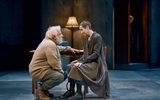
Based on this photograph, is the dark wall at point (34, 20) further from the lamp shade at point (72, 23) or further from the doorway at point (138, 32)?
the doorway at point (138, 32)

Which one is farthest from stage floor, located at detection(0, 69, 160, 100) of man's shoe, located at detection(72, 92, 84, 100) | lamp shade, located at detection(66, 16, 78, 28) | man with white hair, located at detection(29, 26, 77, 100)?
lamp shade, located at detection(66, 16, 78, 28)

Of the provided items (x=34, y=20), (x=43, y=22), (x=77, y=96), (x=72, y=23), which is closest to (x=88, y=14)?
(x=72, y=23)

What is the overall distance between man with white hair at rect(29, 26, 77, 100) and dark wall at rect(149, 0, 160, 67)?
6370mm

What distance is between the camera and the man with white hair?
234 inches

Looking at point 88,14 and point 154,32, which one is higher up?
point 88,14

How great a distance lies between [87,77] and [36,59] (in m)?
0.87

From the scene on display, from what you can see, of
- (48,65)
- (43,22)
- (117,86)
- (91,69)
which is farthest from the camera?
(43,22)

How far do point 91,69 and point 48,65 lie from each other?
72cm

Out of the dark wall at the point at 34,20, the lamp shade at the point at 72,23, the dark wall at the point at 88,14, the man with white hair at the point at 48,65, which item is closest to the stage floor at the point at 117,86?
the man with white hair at the point at 48,65

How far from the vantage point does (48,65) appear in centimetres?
607

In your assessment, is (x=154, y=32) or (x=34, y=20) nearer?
(x=34, y=20)

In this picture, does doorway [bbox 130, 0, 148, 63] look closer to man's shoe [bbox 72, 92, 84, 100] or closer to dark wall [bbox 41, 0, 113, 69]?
dark wall [bbox 41, 0, 113, 69]

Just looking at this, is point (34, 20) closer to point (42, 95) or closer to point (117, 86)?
point (117, 86)

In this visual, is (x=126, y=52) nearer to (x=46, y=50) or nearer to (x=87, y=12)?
(x=87, y=12)
